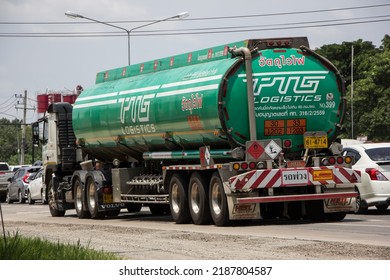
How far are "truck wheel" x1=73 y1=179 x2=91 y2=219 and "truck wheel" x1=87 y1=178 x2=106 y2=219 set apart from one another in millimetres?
259

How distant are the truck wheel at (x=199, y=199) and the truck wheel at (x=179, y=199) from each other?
0.26 meters

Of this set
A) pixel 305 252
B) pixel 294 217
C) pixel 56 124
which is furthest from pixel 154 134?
pixel 305 252

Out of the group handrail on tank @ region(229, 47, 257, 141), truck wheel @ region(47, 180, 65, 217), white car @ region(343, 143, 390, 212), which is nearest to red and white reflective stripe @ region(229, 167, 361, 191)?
handrail on tank @ region(229, 47, 257, 141)

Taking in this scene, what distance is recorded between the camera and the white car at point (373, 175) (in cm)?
2262

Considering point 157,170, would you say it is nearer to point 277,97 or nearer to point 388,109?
point 277,97

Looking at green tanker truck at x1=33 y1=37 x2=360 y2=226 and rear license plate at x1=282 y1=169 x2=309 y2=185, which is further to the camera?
green tanker truck at x1=33 y1=37 x2=360 y2=226

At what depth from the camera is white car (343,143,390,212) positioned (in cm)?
2262

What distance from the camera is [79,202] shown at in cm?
2797

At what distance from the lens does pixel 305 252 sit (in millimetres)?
13781

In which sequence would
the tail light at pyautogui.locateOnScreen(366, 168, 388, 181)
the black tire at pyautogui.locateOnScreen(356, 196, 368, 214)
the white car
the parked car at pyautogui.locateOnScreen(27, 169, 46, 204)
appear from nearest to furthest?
the white car < the tail light at pyautogui.locateOnScreen(366, 168, 388, 181) < the black tire at pyautogui.locateOnScreen(356, 196, 368, 214) < the parked car at pyautogui.locateOnScreen(27, 169, 46, 204)

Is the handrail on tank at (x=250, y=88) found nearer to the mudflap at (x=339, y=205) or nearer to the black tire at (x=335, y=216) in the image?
the mudflap at (x=339, y=205)

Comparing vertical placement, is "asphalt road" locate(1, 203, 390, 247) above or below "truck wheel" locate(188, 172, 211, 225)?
below

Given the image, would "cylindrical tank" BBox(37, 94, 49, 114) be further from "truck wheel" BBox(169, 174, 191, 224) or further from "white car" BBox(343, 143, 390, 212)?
"white car" BBox(343, 143, 390, 212)

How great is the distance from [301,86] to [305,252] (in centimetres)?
683
